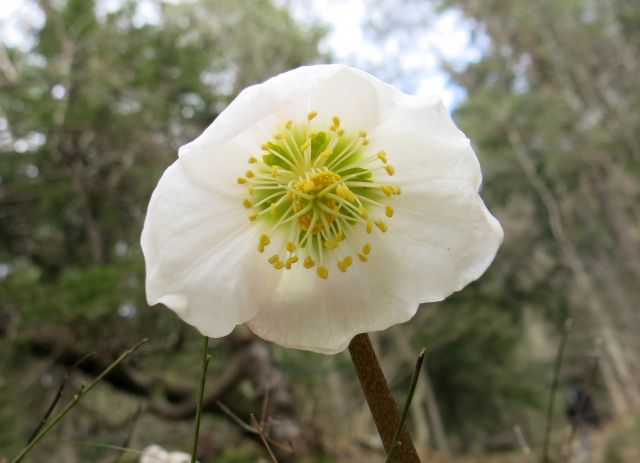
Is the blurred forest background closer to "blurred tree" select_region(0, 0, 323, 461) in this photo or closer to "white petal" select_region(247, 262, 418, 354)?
"blurred tree" select_region(0, 0, 323, 461)

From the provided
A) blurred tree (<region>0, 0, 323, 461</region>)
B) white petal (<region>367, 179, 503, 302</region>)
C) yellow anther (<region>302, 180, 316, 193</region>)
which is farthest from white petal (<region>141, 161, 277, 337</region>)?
blurred tree (<region>0, 0, 323, 461</region>)

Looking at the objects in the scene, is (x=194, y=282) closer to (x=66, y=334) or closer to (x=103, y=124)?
(x=66, y=334)

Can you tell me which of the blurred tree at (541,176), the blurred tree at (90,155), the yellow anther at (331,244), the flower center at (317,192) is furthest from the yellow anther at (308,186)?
the blurred tree at (541,176)

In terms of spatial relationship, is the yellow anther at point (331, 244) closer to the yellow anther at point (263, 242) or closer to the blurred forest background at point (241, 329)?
the yellow anther at point (263, 242)

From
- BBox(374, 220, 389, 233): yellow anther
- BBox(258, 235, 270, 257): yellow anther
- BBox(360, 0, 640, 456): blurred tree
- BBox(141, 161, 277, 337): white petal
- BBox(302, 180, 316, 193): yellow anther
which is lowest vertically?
BBox(360, 0, 640, 456): blurred tree

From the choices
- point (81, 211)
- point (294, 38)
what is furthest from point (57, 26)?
point (294, 38)

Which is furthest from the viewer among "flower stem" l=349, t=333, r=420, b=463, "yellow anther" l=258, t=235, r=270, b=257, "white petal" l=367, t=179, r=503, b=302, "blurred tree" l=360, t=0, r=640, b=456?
"blurred tree" l=360, t=0, r=640, b=456

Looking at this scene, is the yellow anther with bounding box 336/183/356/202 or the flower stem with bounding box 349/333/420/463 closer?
the flower stem with bounding box 349/333/420/463
